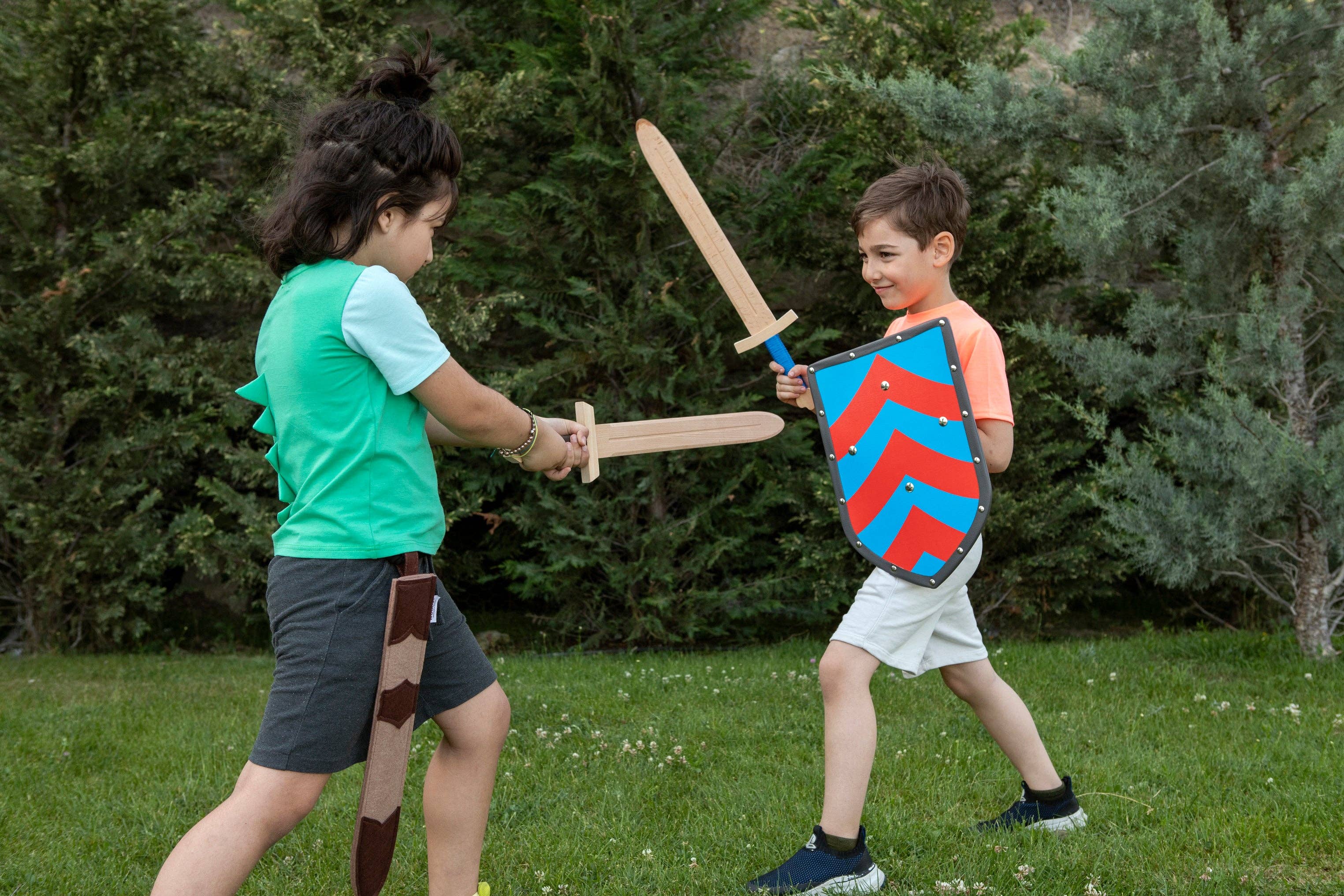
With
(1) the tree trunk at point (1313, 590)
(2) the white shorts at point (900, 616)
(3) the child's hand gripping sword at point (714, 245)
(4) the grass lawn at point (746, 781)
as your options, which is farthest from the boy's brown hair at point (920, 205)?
(1) the tree trunk at point (1313, 590)

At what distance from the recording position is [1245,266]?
5426 millimetres

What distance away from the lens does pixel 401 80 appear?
7.48 feet

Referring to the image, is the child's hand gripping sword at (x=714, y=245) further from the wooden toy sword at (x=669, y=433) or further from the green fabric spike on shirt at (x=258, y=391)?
the green fabric spike on shirt at (x=258, y=391)

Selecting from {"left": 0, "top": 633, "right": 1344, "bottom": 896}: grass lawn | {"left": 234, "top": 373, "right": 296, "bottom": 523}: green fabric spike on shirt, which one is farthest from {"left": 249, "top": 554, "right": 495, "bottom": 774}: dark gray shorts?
{"left": 0, "top": 633, "right": 1344, "bottom": 896}: grass lawn

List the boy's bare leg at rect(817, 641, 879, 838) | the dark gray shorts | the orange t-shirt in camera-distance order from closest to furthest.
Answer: the dark gray shorts
the boy's bare leg at rect(817, 641, 879, 838)
the orange t-shirt

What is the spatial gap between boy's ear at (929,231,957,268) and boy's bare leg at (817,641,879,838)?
1.00 m

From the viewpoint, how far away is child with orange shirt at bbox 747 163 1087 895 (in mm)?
2654

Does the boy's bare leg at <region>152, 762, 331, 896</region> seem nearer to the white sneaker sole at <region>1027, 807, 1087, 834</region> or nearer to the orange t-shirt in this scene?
the orange t-shirt

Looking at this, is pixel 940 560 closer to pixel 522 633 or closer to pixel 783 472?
pixel 783 472

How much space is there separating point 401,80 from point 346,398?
682 mm

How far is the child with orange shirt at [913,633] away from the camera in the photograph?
2654mm

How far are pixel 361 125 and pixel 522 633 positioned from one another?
5167 mm

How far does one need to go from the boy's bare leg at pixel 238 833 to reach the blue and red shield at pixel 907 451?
1415mm

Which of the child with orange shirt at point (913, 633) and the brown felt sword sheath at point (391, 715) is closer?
the brown felt sword sheath at point (391, 715)
